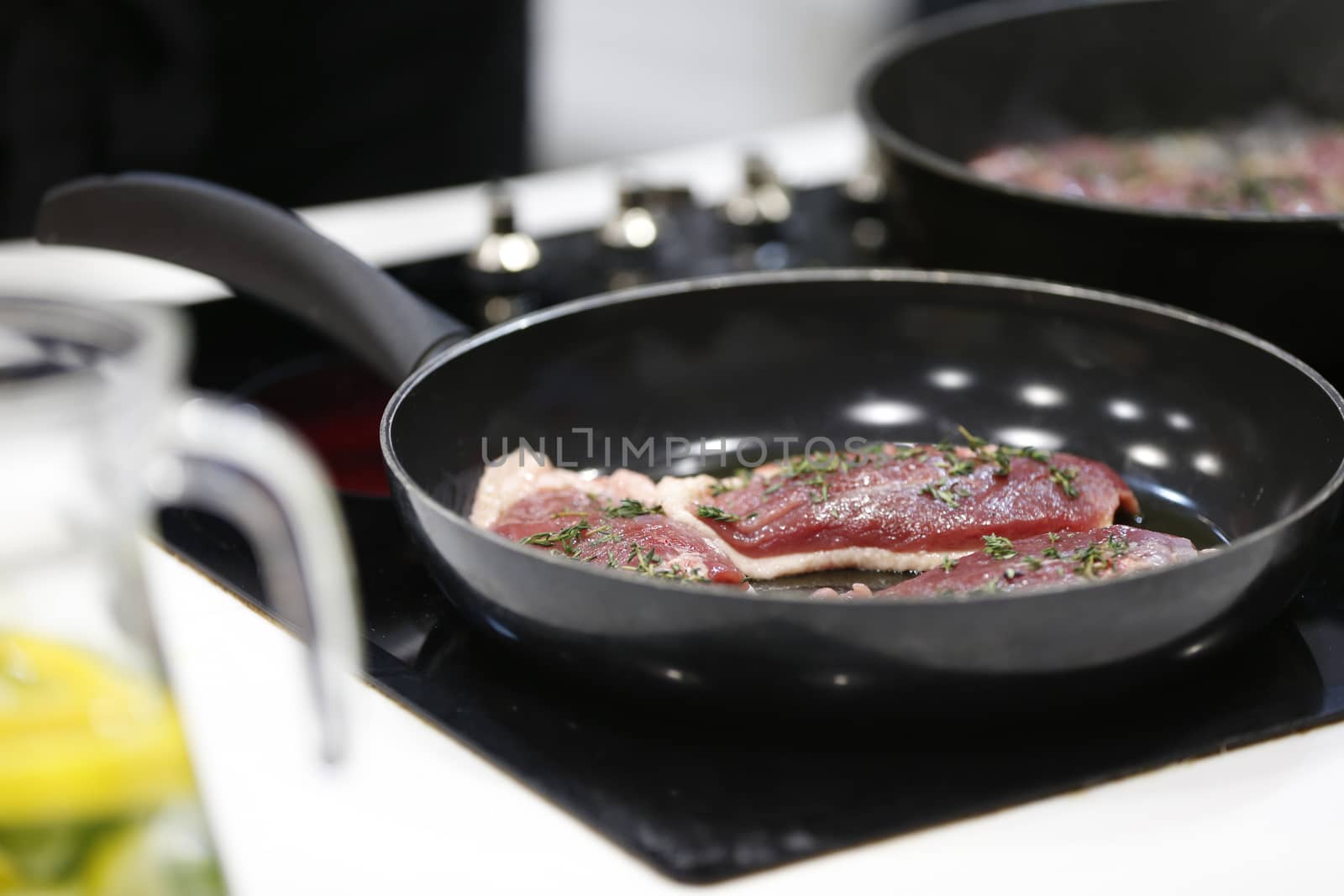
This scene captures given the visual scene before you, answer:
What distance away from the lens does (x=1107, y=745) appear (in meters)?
0.95

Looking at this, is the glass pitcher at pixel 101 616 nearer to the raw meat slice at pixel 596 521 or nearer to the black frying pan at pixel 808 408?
the black frying pan at pixel 808 408

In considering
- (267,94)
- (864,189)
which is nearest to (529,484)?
(864,189)

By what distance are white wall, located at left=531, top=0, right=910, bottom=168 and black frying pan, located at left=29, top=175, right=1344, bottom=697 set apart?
4333mm

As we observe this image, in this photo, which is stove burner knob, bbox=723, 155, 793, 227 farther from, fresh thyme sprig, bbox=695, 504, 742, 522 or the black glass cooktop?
the black glass cooktop

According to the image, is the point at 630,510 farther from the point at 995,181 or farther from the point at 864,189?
the point at 864,189

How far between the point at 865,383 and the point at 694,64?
5.04m

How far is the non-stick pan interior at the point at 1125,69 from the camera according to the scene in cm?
207

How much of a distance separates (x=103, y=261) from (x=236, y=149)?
73 cm

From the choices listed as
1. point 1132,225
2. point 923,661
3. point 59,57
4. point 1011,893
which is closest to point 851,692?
point 923,661

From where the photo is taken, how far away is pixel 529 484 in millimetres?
1270

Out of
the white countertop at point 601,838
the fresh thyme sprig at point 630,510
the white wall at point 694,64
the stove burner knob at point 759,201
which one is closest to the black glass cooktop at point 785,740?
the white countertop at point 601,838

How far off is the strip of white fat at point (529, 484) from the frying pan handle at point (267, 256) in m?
0.13

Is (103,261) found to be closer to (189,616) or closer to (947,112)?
(189,616)

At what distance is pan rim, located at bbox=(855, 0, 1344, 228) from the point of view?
4.44ft
